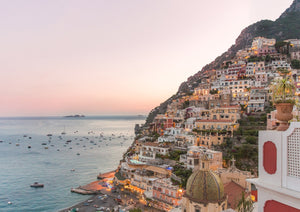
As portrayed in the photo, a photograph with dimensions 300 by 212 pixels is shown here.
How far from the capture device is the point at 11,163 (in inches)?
2746

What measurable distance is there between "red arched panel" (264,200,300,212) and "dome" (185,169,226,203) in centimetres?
1404

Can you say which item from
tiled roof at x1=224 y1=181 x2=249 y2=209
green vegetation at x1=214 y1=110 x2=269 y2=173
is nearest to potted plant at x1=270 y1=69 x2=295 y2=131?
tiled roof at x1=224 y1=181 x2=249 y2=209

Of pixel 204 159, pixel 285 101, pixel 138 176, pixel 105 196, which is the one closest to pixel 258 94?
pixel 138 176

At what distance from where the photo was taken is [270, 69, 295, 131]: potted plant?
5914 millimetres

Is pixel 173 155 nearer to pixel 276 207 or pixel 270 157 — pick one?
pixel 276 207

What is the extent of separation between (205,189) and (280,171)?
14945mm

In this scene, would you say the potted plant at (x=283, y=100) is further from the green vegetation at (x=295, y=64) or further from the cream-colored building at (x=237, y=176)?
the green vegetation at (x=295, y=64)

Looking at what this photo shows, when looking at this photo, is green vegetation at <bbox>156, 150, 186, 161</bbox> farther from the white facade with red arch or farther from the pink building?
the white facade with red arch

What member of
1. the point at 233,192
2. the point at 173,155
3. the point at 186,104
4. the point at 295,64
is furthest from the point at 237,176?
the point at 295,64

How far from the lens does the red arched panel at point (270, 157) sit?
18.6 ft

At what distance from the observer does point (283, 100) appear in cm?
610

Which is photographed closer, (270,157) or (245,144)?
(270,157)

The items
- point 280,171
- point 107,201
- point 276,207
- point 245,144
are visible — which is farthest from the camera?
point 107,201

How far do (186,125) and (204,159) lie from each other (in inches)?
1270
